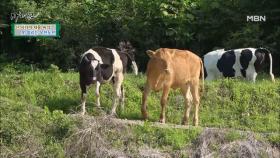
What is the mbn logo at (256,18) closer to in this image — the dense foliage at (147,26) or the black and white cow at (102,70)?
the dense foliage at (147,26)

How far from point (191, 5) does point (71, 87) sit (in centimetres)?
585

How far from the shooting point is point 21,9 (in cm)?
2155

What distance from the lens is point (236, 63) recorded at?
18359mm

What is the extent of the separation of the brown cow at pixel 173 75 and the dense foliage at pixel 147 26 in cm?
508

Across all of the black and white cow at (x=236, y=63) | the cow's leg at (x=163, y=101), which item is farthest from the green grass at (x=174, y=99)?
the black and white cow at (x=236, y=63)

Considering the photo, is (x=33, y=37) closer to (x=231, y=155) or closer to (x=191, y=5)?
(x=191, y=5)

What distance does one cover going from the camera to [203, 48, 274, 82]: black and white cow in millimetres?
18141

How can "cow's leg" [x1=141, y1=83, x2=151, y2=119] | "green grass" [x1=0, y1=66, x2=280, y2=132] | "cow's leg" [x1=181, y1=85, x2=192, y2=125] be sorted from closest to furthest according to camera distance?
"cow's leg" [x1=141, y1=83, x2=151, y2=119] → "cow's leg" [x1=181, y1=85, x2=192, y2=125] → "green grass" [x1=0, y1=66, x2=280, y2=132]

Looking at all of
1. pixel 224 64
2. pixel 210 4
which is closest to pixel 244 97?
pixel 224 64

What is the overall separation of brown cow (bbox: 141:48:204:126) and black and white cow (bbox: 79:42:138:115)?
3.01 feet

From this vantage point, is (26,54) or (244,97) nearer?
(244,97)

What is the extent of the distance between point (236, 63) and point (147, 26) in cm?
374

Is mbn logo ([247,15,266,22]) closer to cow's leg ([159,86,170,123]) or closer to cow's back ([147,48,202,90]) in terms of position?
cow's back ([147,48,202,90])

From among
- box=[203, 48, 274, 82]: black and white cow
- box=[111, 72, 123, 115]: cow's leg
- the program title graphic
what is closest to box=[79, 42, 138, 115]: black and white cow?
box=[111, 72, 123, 115]: cow's leg
